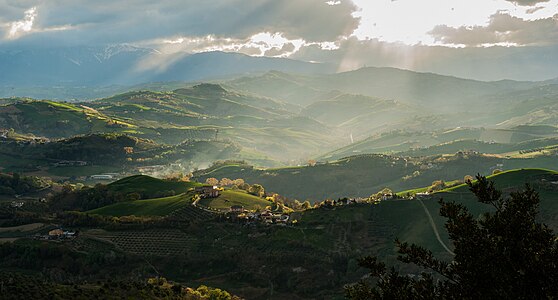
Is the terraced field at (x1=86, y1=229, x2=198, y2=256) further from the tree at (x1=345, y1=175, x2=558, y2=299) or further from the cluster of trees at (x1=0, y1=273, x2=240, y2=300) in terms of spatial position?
the tree at (x1=345, y1=175, x2=558, y2=299)

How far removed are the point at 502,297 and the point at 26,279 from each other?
90991mm

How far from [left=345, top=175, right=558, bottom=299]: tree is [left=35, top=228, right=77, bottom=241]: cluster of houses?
16055cm

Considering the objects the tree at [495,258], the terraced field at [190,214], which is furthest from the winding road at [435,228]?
the tree at [495,258]

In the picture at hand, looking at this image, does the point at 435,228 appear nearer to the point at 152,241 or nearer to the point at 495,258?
the point at 152,241

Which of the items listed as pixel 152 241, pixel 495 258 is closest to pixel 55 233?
pixel 152 241

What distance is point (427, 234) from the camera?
167 meters

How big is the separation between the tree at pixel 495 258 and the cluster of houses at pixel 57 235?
16055 centimetres

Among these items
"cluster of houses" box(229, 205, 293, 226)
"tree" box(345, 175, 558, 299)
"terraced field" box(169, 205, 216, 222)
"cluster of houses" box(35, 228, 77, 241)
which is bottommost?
"cluster of houses" box(229, 205, 293, 226)

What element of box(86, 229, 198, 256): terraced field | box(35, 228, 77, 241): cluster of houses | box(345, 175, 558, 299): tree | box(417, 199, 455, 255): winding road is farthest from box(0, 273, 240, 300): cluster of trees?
box(417, 199, 455, 255): winding road

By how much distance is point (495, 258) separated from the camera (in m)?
26.9

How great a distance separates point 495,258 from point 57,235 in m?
170

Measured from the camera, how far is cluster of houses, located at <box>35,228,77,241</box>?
16375 centimetres

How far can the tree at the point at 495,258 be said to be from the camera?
82.6ft

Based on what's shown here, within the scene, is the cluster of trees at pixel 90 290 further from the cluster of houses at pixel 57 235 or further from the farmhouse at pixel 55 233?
the farmhouse at pixel 55 233
